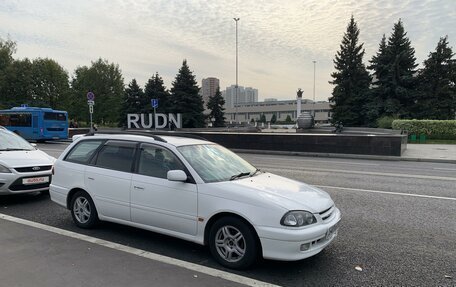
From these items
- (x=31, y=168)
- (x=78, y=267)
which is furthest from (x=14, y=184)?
(x=78, y=267)

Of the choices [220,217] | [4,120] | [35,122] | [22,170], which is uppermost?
[4,120]

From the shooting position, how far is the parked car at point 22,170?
713 centimetres

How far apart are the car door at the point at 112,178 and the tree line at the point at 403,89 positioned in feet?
120

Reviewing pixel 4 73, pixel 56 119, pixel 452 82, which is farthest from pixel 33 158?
pixel 4 73

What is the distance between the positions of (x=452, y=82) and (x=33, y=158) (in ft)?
150

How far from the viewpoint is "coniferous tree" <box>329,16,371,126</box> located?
45.8 metres

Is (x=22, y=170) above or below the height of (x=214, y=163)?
below

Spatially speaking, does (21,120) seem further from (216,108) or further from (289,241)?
(216,108)

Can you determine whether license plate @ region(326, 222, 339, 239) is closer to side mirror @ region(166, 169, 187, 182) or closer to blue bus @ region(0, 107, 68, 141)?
side mirror @ region(166, 169, 187, 182)

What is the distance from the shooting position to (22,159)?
25.0ft

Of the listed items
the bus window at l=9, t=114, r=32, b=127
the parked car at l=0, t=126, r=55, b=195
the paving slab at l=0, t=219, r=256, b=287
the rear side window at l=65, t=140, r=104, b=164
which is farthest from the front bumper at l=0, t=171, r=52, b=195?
the bus window at l=9, t=114, r=32, b=127

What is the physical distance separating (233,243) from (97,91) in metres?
68.3

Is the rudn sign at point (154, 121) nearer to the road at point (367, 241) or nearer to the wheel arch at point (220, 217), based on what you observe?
the road at point (367, 241)

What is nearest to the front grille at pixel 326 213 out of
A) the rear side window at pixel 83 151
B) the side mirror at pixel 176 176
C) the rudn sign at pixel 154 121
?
the side mirror at pixel 176 176
